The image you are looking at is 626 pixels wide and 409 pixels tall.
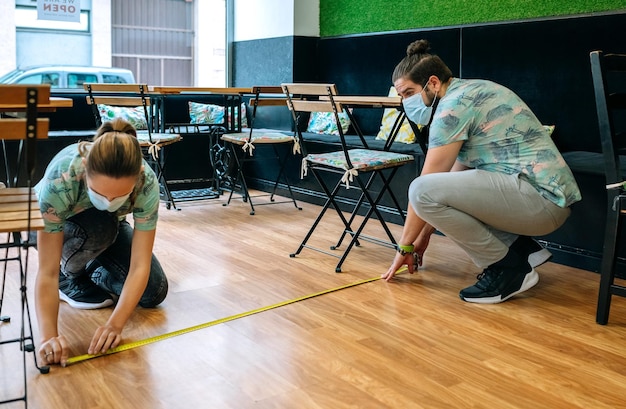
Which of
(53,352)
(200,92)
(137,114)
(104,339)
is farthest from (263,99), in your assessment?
(53,352)

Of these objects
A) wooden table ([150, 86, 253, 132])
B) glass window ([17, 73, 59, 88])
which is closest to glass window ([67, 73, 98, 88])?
glass window ([17, 73, 59, 88])

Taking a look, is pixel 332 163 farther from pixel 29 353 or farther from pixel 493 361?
pixel 29 353

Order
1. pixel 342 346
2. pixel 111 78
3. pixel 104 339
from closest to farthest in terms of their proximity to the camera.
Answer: pixel 104 339
pixel 342 346
pixel 111 78

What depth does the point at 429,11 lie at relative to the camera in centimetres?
486

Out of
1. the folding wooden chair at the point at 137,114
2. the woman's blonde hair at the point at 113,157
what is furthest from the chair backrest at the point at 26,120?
the folding wooden chair at the point at 137,114

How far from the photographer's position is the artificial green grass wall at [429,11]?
4023 millimetres

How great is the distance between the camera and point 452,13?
4691 mm

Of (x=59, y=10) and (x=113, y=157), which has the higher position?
(x=59, y=10)

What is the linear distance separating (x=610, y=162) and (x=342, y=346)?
119cm

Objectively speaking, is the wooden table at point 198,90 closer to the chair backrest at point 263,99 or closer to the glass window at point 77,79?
the chair backrest at point 263,99

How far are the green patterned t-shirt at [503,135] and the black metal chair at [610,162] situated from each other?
0.77ft

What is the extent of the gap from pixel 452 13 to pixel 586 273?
2205 millimetres

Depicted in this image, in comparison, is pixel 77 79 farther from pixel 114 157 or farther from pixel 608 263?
pixel 608 263

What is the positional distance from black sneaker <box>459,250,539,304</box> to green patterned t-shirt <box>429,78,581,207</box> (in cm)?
32
